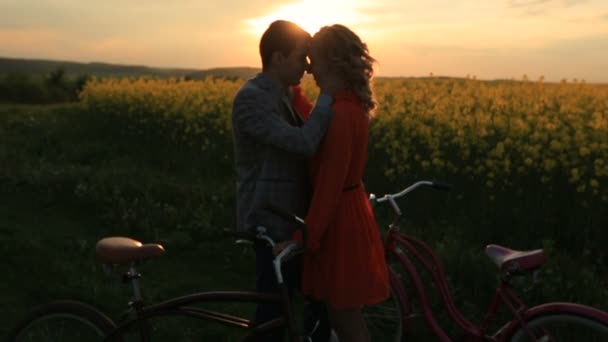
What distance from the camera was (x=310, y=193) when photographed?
3.68 meters

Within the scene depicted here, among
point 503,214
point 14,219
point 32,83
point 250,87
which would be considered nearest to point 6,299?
point 14,219

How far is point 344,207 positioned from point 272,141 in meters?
0.46

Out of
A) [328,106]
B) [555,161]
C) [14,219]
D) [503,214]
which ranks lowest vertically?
[14,219]

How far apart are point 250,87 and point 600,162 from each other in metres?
4.97

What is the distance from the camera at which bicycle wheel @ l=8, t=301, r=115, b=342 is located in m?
3.57

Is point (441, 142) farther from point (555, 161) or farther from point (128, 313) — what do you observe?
point (128, 313)

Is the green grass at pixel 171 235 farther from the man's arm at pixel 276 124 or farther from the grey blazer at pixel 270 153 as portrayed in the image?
the man's arm at pixel 276 124

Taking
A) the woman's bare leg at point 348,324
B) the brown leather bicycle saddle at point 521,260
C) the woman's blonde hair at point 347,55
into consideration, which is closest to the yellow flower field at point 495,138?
the brown leather bicycle saddle at point 521,260

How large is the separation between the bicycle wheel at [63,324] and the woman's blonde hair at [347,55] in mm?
1556

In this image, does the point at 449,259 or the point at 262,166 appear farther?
the point at 449,259

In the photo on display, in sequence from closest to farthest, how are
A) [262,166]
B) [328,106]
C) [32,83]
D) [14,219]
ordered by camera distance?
[328,106]
[262,166]
[14,219]
[32,83]

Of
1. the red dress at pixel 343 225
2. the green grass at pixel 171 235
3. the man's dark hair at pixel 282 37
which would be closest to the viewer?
the red dress at pixel 343 225

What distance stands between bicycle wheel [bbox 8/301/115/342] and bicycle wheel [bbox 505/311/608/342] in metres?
2.00

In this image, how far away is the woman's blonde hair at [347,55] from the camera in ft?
10.9
